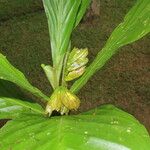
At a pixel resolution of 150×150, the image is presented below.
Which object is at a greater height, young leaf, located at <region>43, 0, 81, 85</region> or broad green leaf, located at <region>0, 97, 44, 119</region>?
young leaf, located at <region>43, 0, 81, 85</region>

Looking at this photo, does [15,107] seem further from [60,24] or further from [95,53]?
[95,53]

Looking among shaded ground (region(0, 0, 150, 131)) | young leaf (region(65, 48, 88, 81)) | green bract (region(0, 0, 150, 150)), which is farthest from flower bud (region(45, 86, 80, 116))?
shaded ground (region(0, 0, 150, 131))

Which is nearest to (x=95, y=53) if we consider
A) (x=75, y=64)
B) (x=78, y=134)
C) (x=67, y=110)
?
(x=75, y=64)

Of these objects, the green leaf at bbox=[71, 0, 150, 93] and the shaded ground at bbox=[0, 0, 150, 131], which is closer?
the green leaf at bbox=[71, 0, 150, 93]

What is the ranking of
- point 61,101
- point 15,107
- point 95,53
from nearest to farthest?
1. point 61,101
2. point 15,107
3. point 95,53

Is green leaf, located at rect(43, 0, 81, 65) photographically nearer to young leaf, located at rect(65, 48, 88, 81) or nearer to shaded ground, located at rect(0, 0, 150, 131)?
young leaf, located at rect(65, 48, 88, 81)

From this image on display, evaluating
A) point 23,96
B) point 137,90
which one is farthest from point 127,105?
point 23,96
